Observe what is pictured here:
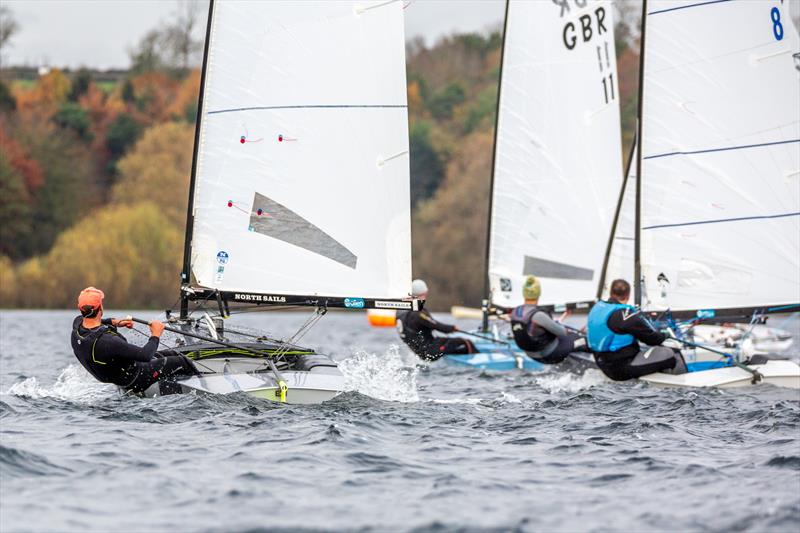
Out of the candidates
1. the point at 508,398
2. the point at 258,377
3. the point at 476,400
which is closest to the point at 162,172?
the point at 508,398

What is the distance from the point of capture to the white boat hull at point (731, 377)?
12117 mm

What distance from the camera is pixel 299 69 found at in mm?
11000

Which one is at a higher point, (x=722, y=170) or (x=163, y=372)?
(x=722, y=170)

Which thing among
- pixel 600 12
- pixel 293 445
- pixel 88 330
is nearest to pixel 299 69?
pixel 88 330

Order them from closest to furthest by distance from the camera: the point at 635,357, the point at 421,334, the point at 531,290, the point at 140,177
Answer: the point at 635,357
the point at 531,290
the point at 421,334
the point at 140,177

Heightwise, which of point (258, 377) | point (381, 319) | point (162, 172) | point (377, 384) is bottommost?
point (377, 384)

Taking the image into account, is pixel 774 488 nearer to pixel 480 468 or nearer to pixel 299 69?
pixel 480 468

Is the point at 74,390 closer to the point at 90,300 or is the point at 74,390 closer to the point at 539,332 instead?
the point at 90,300

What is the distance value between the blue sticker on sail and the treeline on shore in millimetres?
25354

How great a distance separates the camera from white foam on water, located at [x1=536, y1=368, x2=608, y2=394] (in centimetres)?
1234

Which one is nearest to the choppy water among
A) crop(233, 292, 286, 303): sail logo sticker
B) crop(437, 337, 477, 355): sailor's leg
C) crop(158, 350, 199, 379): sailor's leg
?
crop(158, 350, 199, 379): sailor's leg

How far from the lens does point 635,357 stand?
40.1ft

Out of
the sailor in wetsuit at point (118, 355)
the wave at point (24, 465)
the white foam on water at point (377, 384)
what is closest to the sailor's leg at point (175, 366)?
the sailor in wetsuit at point (118, 355)

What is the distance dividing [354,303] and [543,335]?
142 inches
